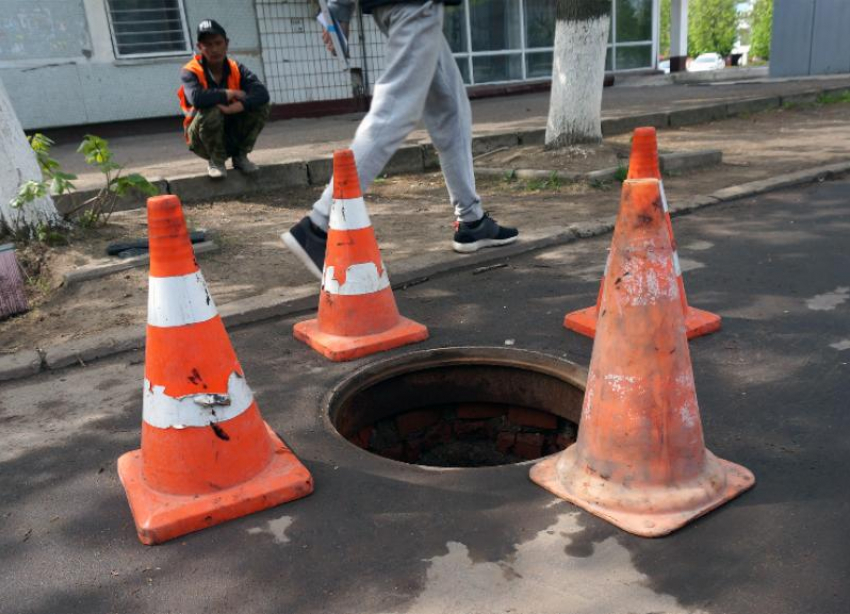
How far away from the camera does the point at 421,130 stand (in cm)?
947

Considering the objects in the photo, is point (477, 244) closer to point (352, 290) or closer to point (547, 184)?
point (352, 290)

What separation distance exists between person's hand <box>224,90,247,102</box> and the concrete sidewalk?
75cm

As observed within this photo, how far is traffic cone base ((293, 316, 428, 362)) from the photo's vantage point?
114 inches

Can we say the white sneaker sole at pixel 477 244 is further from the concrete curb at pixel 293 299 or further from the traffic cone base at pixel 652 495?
the traffic cone base at pixel 652 495

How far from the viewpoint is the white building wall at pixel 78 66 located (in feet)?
31.2

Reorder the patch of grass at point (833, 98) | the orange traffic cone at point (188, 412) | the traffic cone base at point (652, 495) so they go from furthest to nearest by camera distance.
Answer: the patch of grass at point (833, 98)
the orange traffic cone at point (188, 412)
the traffic cone base at point (652, 495)

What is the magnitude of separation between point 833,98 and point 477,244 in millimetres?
A: 10910

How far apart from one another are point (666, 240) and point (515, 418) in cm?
124

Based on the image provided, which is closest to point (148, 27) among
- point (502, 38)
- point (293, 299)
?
point (502, 38)

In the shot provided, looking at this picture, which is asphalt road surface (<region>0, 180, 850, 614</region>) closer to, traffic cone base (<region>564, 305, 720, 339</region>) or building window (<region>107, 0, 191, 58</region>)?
traffic cone base (<region>564, 305, 720, 339</region>)

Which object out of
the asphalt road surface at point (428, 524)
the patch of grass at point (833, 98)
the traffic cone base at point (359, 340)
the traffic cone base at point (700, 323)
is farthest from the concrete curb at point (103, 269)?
the patch of grass at point (833, 98)

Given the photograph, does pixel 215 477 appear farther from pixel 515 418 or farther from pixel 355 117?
→ pixel 355 117

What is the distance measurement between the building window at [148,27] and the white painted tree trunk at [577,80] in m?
6.67

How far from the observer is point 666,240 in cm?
183
